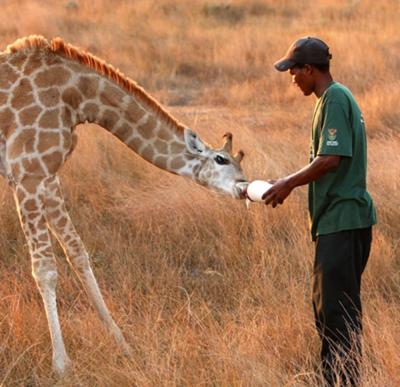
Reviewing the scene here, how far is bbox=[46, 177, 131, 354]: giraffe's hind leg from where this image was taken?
16.6ft

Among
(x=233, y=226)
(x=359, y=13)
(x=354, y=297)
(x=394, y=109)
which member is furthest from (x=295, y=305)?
(x=359, y=13)

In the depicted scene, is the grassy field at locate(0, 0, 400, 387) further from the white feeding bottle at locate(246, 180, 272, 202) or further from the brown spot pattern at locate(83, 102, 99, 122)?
the brown spot pattern at locate(83, 102, 99, 122)

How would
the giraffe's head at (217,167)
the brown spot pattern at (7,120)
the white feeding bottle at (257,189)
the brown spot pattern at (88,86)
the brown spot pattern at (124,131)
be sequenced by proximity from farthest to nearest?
1. the brown spot pattern at (124,131)
2. the brown spot pattern at (88,86)
3. the brown spot pattern at (7,120)
4. the giraffe's head at (217,167)
5. the white feeding bottle at (257,189)

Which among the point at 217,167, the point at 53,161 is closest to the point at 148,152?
the point at 217,167

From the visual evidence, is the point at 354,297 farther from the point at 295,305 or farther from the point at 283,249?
the point at 283,249

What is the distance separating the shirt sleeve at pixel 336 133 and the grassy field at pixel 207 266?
116 cm

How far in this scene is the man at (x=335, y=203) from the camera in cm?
392

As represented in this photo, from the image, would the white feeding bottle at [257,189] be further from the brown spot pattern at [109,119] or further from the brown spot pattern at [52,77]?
the brown spot pattern at [52,77]

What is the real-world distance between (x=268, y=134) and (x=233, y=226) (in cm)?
292

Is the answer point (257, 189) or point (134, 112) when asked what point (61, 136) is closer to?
point (134, 112)

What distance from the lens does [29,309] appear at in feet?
17.2

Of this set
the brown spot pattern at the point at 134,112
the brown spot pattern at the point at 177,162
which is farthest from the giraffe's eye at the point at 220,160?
the brown spot pattern at the point at 134,112

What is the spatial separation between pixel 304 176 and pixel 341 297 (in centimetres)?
70

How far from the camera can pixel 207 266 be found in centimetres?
632
